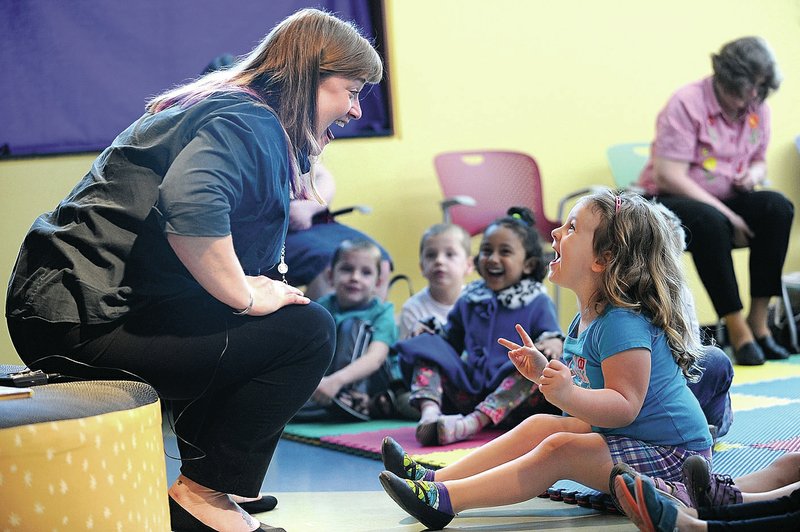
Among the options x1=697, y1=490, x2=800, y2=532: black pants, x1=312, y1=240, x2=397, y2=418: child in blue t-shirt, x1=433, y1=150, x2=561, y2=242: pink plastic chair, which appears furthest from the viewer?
x1=433, y1=150, x2=561, y2=242: pink plastic chair

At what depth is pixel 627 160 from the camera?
4.83 m

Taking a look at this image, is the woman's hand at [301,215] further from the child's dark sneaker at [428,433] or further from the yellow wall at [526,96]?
the child's dark sneaker at [428,433]

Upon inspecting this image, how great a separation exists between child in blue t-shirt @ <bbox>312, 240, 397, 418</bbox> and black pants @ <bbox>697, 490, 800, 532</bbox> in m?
1.93

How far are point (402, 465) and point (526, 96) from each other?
3.32 metres

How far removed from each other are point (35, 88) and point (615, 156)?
2.72 m

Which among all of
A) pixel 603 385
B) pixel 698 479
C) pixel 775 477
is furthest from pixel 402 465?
pixel 775 477

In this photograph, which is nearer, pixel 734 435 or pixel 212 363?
pixel 212 363

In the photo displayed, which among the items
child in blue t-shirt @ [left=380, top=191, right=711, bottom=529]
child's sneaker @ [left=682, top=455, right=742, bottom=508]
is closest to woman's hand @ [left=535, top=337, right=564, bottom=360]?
child in blue t-shirt @ [left=380, top=191, right=711, bottom=529]

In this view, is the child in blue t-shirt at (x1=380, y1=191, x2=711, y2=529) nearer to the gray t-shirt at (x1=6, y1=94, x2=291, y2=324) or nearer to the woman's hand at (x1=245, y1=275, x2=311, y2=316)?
the woman's hand at (x1=245, y1=275, x2=311, y2=316)

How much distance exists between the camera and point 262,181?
69.6 inches

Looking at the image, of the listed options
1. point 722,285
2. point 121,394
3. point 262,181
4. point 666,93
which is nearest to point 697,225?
point 722,285

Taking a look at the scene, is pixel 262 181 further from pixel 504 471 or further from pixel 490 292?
pixel 490 292

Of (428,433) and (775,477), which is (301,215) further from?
(775,477)

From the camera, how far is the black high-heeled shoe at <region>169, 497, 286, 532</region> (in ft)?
6.26
